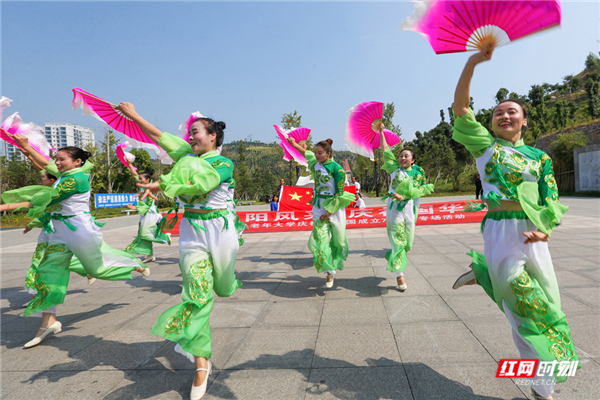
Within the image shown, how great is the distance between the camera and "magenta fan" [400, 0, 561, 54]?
1647 millimetres

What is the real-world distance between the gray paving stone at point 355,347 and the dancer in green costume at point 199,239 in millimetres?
905

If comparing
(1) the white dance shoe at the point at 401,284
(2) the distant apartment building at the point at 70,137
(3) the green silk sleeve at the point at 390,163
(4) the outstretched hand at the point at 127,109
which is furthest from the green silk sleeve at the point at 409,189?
(2) the distant apartment building at the point at 70,137

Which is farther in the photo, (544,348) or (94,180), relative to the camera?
(94,180)

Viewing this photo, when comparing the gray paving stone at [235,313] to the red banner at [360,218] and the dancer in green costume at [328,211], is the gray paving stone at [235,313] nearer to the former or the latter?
the dancer in green costume at [328,211]

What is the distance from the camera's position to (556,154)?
2580 centimetres

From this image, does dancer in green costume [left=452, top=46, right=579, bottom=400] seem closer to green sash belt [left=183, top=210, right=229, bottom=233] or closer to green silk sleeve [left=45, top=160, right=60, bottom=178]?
green sash belt [left=183, top=210, right=229, bottom=233]

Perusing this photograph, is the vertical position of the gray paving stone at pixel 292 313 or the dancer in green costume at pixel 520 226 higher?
the dancer in green costume at pixel 520 226

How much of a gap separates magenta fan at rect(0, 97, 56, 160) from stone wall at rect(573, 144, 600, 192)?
2869 centimetres

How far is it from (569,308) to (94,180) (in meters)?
30.8

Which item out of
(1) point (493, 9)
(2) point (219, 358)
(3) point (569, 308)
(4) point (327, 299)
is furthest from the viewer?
(4) point (327, 299)

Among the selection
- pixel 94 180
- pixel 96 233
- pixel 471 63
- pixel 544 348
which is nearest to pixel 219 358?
pixel 96 233

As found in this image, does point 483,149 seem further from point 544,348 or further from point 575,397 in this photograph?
point 575,397

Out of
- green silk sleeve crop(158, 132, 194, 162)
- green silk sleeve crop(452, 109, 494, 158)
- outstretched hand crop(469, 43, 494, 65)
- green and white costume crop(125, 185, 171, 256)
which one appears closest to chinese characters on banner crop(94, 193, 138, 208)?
green and white costume crop(125, 185, 171, 256)

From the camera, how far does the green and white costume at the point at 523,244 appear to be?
74.0 inches
